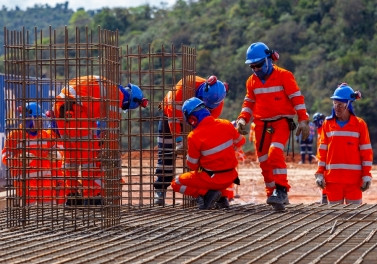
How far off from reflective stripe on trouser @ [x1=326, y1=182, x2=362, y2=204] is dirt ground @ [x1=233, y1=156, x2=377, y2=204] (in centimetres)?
623

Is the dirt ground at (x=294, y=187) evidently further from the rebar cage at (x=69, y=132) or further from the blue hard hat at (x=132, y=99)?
the rebar cage at (x=69, y=132)

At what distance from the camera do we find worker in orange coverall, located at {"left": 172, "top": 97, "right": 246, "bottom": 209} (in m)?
14.1

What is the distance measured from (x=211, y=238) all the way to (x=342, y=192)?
4.66 meters

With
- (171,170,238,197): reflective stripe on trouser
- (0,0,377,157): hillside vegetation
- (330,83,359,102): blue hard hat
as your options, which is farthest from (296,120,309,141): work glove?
(0,0,377,157): hillside vegetation

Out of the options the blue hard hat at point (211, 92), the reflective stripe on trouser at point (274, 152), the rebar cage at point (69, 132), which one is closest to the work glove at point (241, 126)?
the reflective stripe on trouser at point (274, 152)

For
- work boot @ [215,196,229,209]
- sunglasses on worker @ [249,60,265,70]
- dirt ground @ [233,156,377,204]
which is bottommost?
dirt ground @ [233,156,377,204]

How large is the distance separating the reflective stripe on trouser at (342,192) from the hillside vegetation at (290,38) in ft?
129

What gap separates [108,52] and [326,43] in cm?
5727

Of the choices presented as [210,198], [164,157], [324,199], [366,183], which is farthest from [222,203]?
[324,199]

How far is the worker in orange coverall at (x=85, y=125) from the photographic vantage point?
1188 cm

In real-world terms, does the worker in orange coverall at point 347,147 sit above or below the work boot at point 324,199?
above

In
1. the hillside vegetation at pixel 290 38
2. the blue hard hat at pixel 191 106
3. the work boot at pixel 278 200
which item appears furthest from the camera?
the hillside vegetation at pixel 290 38

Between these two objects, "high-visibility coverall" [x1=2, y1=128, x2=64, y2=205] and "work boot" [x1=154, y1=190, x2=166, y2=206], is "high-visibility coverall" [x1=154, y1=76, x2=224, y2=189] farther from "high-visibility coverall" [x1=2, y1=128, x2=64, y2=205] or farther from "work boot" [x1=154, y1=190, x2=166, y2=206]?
"high-visibility coverall" [x1=2, y1=128, x2=64, y2=205]

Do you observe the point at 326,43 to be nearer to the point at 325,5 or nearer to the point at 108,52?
the point at 325,5
